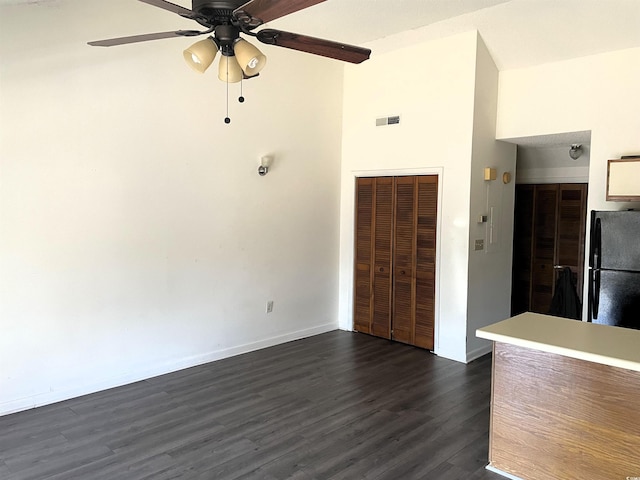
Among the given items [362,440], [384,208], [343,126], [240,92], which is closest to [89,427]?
[362,440]

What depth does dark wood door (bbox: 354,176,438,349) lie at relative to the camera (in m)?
5.22

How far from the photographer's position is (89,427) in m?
3.38

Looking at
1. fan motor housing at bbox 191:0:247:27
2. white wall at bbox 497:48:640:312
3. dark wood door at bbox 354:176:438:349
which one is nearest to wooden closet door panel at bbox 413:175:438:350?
dark wood door at bbox 354:176:438:349

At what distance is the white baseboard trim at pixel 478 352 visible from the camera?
194 inches

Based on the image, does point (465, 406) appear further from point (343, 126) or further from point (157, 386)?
point (343, 126)

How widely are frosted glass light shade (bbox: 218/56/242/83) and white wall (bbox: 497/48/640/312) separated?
3.34 metres

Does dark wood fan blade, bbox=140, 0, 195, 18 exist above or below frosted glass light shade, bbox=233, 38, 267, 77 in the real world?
above

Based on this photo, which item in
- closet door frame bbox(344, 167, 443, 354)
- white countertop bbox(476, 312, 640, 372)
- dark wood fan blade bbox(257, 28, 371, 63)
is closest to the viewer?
white countertop bbox(476, 312, 640, 372)

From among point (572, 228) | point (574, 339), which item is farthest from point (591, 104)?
point (574, 339)

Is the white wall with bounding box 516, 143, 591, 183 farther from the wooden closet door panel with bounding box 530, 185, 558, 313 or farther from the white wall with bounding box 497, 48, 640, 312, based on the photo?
the white wall with bounding box 497, 48, 640, 312

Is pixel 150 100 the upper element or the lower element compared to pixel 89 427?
upper

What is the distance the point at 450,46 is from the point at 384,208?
184cm

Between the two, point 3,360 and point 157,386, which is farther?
point 157,386

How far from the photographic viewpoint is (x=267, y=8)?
210cm
